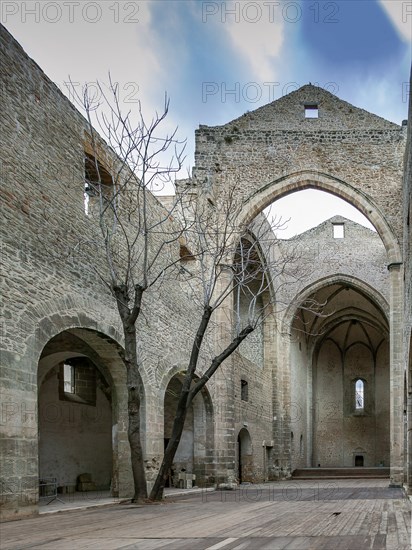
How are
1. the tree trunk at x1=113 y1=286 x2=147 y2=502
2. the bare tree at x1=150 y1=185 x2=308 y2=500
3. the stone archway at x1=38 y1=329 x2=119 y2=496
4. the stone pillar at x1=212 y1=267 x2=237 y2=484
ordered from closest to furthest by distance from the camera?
1. the tree trunk at x1=113 y1=286 x2=147 y2=502
2. the bare tree at x1=150 y1=185 x2=308 y2=500
3. the stone archway at x1=38 y1=329 x2=119 y2=496
4. the stone pillar at x1=212 y1=267 x2=237 y2=484

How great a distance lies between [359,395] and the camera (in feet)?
135

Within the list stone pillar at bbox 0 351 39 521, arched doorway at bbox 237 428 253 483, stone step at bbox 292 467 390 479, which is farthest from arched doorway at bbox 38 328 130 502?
stone step at bbox 292 467 390 479

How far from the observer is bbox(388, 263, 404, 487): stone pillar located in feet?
68.7

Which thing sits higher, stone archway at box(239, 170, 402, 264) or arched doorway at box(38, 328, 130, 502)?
stone archway at box(239, 170, 402, 264)

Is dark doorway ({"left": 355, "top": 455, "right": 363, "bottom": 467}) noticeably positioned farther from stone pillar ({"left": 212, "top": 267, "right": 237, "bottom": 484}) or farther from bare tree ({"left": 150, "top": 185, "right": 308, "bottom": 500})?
stone pillar ({"left": 212, "top": 267, "right": 237, "bottom": 484})

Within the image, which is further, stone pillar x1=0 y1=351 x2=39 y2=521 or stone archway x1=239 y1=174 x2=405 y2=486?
stone archway x1=239 y1=174 x2=405 y2=486

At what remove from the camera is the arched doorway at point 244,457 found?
82.2 ft

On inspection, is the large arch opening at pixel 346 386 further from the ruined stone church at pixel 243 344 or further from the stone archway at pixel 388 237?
the stone archway at pixel 388 237

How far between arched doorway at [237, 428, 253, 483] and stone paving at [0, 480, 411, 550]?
45.1 ft

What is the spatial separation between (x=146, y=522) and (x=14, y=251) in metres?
3.84

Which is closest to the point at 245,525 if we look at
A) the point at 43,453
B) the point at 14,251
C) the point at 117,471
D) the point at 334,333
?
the point at 14,251

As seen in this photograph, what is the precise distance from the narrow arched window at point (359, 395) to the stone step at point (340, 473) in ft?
24.5

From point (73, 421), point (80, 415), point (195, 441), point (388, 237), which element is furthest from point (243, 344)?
point (73, 421)

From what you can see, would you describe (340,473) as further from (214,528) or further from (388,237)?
(214,528)
